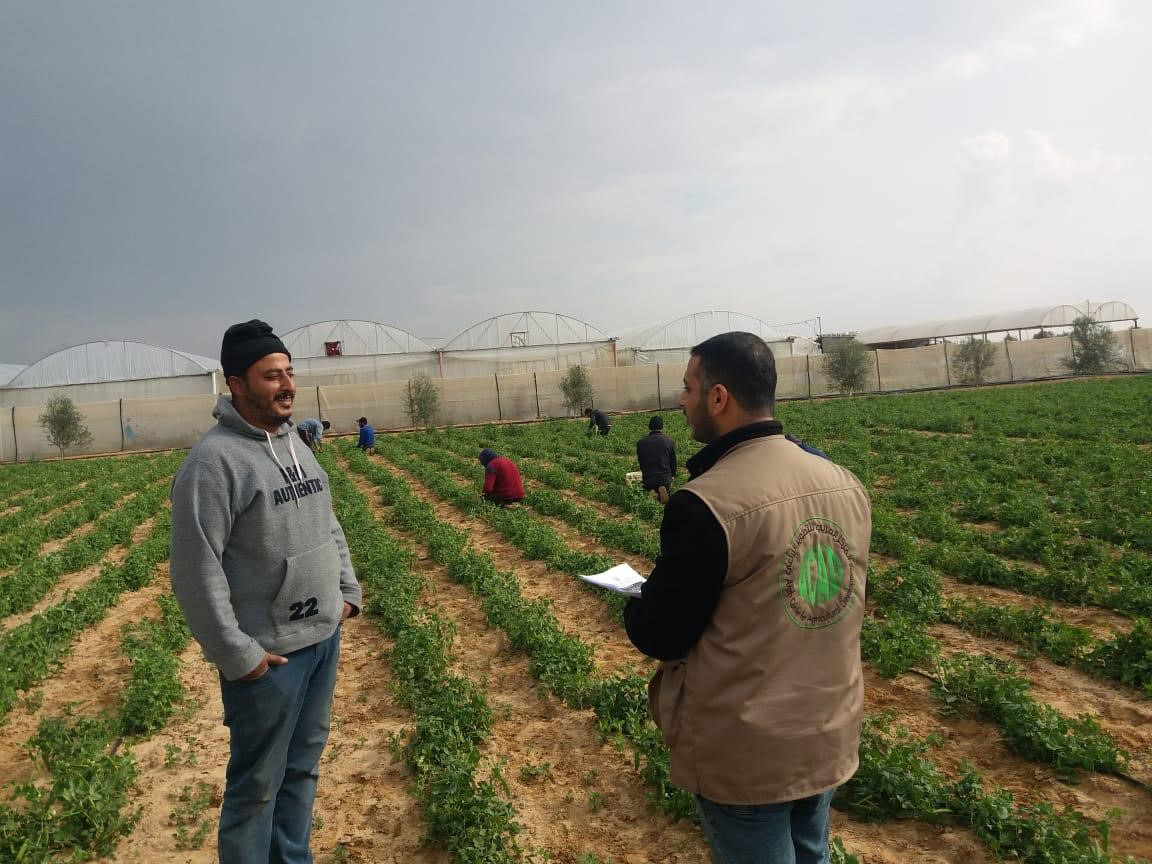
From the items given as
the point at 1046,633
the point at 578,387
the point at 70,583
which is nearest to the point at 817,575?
the point at 1046,633

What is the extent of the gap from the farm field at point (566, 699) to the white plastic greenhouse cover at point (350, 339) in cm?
3772

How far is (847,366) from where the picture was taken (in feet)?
147

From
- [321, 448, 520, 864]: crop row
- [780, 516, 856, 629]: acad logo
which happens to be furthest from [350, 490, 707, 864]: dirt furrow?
[780, 516, 856, 629]: acad logo

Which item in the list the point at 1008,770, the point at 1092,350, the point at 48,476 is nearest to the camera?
the point at 1008,770

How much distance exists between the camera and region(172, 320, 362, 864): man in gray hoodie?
2633mm

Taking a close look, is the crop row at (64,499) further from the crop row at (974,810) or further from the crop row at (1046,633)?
the crop row at (974,810)

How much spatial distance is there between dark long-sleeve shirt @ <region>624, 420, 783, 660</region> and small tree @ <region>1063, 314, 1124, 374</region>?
55481 mm

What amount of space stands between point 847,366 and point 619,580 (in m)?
45.4

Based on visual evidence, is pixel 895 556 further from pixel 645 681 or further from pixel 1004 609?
pixel 645 681

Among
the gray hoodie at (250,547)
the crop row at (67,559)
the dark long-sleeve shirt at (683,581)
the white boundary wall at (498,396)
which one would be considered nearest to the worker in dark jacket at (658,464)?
the crop row at (67,559)

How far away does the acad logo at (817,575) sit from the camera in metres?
1.97

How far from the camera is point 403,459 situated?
22438 mm

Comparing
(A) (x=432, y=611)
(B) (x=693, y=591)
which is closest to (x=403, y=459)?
(A) (x=432, y=611)

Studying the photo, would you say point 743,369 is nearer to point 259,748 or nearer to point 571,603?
point 259,748
